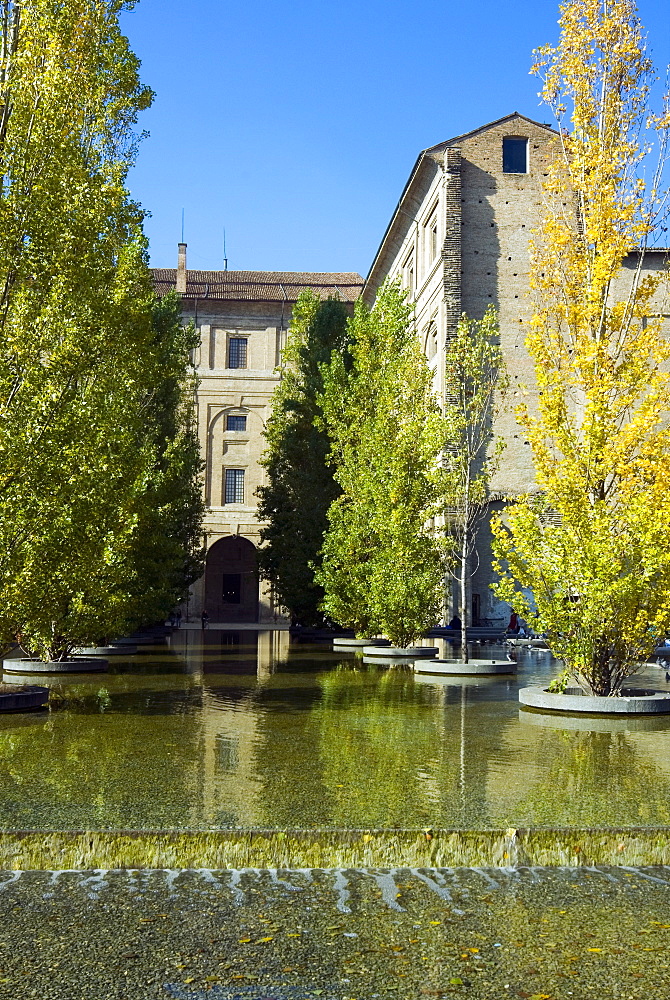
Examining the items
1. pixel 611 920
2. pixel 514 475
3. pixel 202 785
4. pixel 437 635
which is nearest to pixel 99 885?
pixel 202 785

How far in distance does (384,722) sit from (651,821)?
16.0 ft

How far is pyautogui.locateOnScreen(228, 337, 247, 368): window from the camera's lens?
5288 cm

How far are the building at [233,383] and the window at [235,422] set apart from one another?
51mm

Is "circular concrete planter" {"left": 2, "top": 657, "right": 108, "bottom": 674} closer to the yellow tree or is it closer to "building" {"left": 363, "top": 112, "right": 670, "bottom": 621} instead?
the yellow tree

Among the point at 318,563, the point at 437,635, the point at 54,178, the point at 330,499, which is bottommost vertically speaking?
the point at 437,635

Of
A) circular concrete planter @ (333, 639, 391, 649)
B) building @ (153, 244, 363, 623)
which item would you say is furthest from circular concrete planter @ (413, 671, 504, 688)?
building @ (153, 244, 363, 623)

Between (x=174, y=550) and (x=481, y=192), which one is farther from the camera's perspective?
(x=481, y=192)

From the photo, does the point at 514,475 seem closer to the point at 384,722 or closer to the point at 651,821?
the point at 384,722

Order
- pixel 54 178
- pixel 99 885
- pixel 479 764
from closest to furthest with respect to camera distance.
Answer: pixel 99 885
pixel 479 764
pixel 54 178

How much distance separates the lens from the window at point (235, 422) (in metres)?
52.5

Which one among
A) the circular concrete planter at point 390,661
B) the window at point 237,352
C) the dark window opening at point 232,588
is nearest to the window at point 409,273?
the window at point 237,352

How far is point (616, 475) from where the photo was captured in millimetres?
13070

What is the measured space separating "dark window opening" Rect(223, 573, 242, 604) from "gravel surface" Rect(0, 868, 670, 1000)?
4906cm

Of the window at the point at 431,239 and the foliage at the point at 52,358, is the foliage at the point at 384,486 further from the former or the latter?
the window at the point at 431,239
